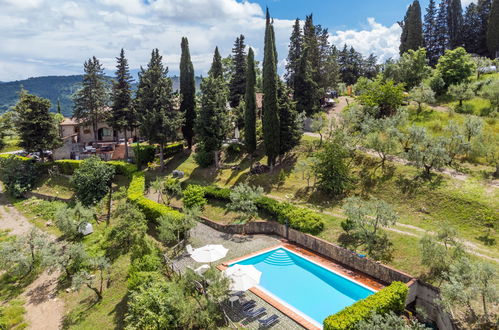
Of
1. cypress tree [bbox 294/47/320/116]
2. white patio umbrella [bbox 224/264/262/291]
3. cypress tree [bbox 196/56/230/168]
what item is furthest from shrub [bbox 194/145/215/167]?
white patio umbrella [bbox 224/264/262/291]

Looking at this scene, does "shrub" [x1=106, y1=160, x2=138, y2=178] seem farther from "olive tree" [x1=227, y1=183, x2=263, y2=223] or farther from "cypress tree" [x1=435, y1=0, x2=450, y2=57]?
"cypress tree" [x1=435, y1=0, x2=450, y2=57]

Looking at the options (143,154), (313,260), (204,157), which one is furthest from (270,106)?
(143,154)

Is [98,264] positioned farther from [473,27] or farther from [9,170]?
[473,27]

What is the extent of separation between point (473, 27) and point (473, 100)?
41.5 meters

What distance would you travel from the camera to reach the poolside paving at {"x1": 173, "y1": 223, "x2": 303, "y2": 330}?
16.5 meters

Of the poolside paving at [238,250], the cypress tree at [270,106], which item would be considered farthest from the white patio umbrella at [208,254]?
the cypress tree at [270,106]

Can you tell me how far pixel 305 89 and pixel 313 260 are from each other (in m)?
28.1

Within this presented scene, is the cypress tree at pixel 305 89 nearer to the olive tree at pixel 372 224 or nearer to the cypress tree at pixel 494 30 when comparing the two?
the olive tree at pixel 372 224

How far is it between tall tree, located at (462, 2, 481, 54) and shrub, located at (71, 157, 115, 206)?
8266cm

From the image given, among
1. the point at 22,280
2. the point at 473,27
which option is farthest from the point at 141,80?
the point at 473,27

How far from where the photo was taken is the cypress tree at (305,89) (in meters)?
43.4

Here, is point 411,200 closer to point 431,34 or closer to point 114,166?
point 114,166

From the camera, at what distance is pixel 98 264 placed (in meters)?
20.6

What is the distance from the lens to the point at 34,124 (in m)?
44.1
